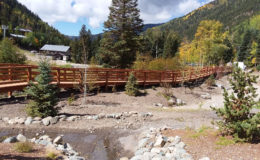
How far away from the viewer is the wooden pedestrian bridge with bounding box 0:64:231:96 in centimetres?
971

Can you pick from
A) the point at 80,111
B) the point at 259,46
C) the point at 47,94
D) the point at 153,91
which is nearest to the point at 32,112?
the point at 47,94

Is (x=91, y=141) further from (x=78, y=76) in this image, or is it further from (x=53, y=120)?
(x=78, y=76)

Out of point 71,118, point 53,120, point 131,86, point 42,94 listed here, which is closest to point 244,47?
point 131,86

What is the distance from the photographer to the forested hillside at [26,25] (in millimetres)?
99000

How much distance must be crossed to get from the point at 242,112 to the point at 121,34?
19077 mm

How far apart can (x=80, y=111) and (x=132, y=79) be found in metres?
5.95

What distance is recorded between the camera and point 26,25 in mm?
139125

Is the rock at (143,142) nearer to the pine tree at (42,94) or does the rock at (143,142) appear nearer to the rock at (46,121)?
the rock at (46,121)

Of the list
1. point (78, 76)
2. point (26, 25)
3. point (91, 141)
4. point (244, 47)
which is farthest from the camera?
point (26, 25)

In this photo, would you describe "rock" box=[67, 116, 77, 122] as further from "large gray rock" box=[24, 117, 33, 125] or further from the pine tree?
"large gray rock" box=[24, 117, 33, 125]

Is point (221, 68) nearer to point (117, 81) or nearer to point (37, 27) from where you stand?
point (117, 81)

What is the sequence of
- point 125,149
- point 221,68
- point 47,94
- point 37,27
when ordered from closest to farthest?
1. point 125,149
2. point 47,94
3. point 221,68
4. point 37,27

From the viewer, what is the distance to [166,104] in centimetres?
1363

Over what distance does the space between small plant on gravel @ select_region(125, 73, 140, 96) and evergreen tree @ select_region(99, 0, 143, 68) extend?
26.4ft
